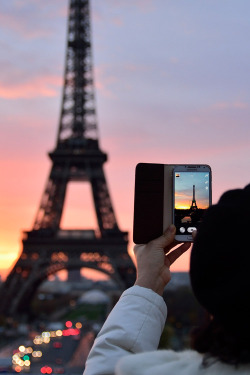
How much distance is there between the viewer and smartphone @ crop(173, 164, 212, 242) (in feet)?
10.1

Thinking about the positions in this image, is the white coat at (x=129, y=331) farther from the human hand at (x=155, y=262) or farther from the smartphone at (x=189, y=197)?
the smartphone at (x=189, y=197)

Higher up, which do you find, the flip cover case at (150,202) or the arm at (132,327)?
the flip cover case at (150,202)

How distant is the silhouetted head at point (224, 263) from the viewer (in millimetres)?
2164

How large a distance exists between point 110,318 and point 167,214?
0.58 metres

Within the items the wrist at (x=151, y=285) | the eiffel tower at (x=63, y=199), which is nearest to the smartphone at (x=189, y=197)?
the wrist at (x=151, y=285)

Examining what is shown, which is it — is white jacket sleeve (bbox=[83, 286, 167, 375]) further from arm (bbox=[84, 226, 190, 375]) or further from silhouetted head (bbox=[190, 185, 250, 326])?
silhouetted head (bbox=[190, 185, 250, 326])

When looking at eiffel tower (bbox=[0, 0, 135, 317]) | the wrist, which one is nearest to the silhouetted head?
the wrist

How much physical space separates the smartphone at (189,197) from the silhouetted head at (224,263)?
0.74 m

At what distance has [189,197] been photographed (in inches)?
124

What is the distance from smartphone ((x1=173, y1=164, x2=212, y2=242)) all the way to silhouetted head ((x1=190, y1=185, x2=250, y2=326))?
74 centimetres

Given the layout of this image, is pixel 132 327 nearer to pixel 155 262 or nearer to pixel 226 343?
pixel 155 262

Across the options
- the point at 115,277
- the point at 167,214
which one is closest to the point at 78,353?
the point at 115,277

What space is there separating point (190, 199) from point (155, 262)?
39cm

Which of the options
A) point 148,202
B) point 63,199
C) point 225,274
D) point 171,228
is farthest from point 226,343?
point 63,199
